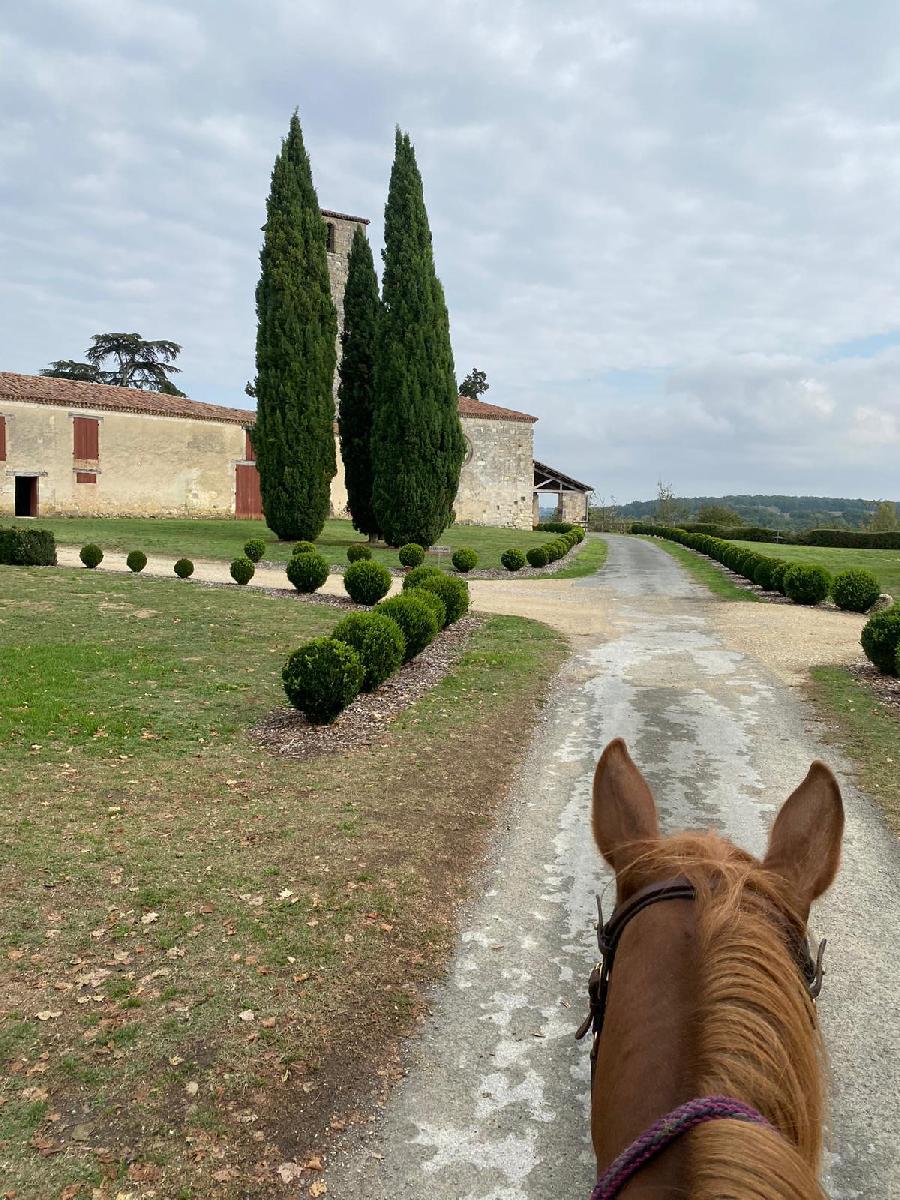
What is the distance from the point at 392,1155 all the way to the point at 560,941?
1.79 meters

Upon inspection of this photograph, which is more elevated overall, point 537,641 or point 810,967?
point 810,967

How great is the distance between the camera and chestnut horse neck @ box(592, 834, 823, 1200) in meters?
1.04

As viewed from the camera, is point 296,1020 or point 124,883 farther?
point 124,883

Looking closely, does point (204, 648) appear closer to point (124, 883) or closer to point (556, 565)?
point (124, 883)

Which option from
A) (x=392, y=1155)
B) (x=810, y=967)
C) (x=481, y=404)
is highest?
(x=481, y=404)

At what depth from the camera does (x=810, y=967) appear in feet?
4.62

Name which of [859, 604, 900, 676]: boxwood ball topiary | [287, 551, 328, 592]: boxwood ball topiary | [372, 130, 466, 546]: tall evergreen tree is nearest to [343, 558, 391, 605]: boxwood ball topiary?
[287, 551, 328, 592]: boxwood ball topiary

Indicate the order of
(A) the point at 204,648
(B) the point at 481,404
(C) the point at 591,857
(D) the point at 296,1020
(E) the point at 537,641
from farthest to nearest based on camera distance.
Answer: (B) the point at 481,404
(E) the point at 537,641
(A) the point at 204,648
(C) the point at 591,857
(D) the point at 296,1020

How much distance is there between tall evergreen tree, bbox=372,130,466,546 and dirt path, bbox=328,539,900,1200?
1774cm

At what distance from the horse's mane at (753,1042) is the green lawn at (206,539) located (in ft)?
80.5

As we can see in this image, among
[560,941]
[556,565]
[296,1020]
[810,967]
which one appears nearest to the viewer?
[810,967]

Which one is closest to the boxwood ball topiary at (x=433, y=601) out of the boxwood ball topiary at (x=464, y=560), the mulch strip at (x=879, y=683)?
the mulch strip at (x=879, y=683)

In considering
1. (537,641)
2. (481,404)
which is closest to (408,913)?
(537,641)

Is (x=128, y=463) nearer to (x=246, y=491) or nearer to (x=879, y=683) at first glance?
(x=246, y=491)
